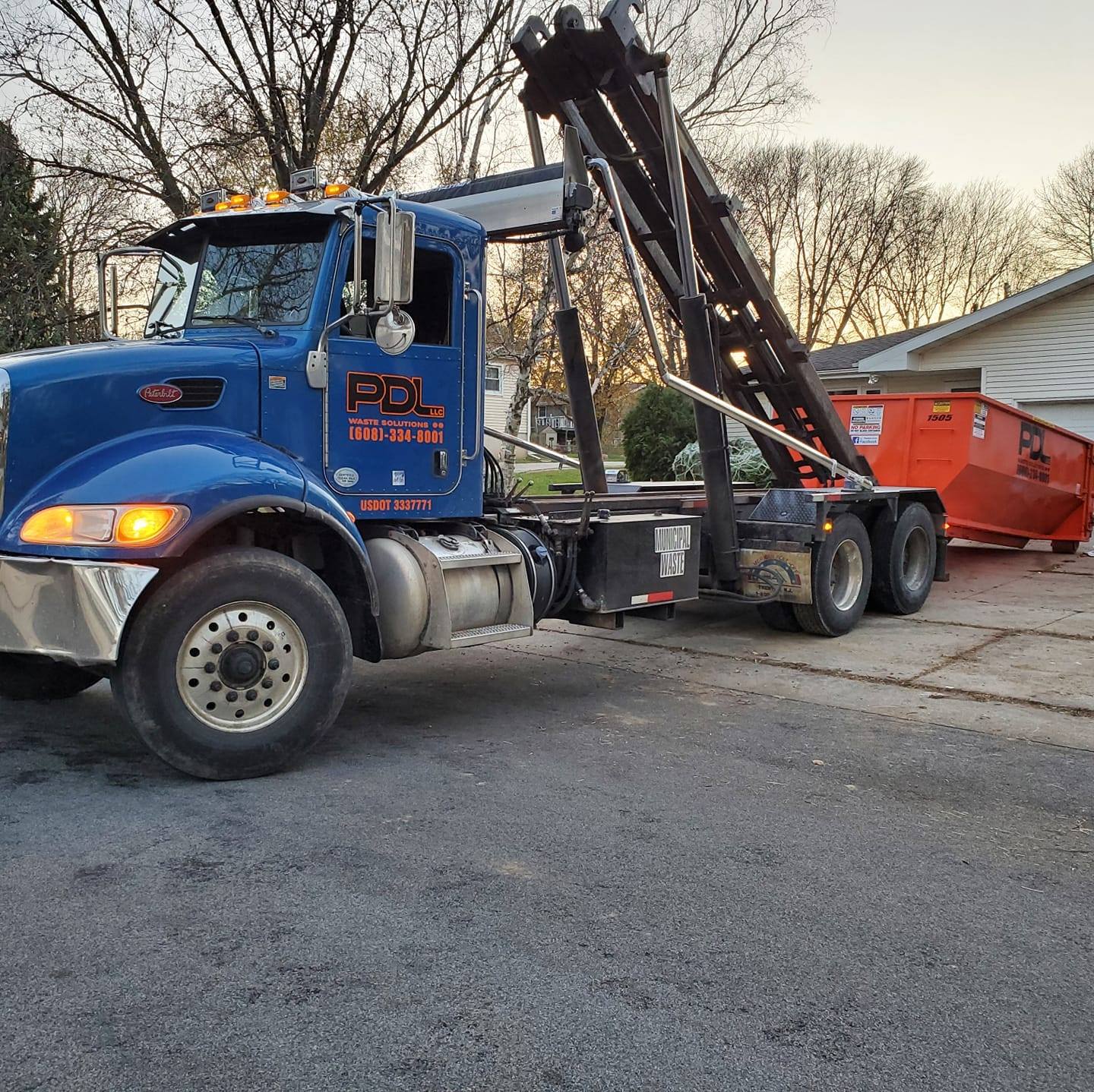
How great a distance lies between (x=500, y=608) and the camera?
20.0ft

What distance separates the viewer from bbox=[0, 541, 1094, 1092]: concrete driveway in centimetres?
267

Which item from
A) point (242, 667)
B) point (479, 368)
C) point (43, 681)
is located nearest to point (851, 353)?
point (479, 368)

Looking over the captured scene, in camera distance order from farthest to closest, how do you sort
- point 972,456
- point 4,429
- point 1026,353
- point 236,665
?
point 1026,353 < point 972,456 < point 236,665 < point 4,429

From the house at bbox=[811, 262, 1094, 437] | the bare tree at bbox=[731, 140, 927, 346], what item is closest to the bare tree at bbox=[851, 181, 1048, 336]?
the bare tree at bbox=[731, 140, 927, 346]

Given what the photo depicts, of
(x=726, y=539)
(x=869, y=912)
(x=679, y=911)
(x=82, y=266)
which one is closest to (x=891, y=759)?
(x=869, y=912)

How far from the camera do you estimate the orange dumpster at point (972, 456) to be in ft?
38.0

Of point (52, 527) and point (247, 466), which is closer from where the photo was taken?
point (52, 527)

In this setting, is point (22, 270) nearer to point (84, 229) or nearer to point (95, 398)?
point (84, 229)

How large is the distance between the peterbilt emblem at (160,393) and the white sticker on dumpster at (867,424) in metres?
8.89

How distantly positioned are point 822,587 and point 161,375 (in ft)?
18.2

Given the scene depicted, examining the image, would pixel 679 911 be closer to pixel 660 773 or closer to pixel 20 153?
pixel 660 773

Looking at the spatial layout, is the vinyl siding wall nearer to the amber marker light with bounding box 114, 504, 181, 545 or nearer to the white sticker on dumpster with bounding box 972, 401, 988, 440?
the white sticker on dumpster with bounding box 972, 401, 988, 440

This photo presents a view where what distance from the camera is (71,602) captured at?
14.6ft

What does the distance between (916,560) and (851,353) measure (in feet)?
58.9
